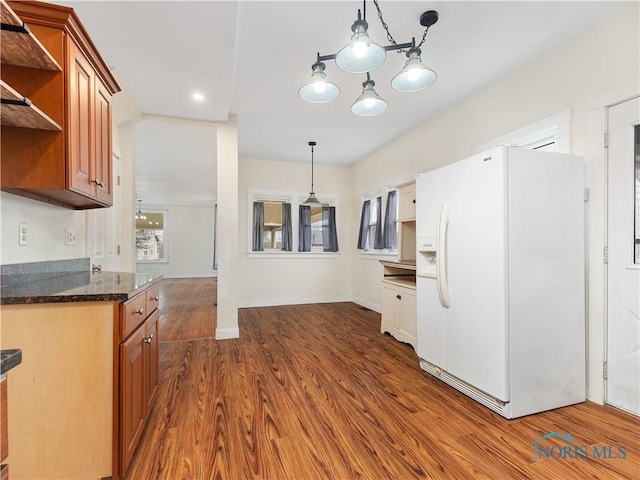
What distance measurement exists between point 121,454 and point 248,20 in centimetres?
274

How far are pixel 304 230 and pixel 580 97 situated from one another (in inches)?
173

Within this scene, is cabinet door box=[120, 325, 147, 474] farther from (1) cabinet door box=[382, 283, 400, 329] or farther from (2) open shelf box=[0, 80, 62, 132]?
(1) cabinet door box=[382, 283, 400, 329]

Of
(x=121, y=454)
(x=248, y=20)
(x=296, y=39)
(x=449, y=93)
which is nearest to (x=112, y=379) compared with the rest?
(x=121, y=454)

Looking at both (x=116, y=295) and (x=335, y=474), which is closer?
(x=116, y=295)

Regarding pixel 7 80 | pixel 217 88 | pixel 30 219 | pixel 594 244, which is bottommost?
pixel 594 244

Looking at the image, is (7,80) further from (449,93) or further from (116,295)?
(449,93)

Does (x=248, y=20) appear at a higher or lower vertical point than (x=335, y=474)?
higher

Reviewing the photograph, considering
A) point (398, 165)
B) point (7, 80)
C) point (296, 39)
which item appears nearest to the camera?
point (7, 80)

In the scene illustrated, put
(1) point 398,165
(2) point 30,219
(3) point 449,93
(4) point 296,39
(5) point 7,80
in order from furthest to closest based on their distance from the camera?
(1) point 398,165 < (3) point 449,93 < (4) point 296,39 < (2) point 30,219 < (5) point 7,80

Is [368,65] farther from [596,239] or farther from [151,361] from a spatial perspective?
[151,361]

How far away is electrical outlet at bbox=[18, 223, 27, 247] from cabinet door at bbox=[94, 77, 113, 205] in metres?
0.42

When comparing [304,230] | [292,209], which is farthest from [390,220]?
[292,209]

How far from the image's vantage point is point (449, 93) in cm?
323

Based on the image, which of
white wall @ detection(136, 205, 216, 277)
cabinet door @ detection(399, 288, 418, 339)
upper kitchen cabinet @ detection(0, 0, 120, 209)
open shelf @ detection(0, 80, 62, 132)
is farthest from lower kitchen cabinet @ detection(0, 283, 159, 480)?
white wall @ detection(136, 205, 216, 277)
